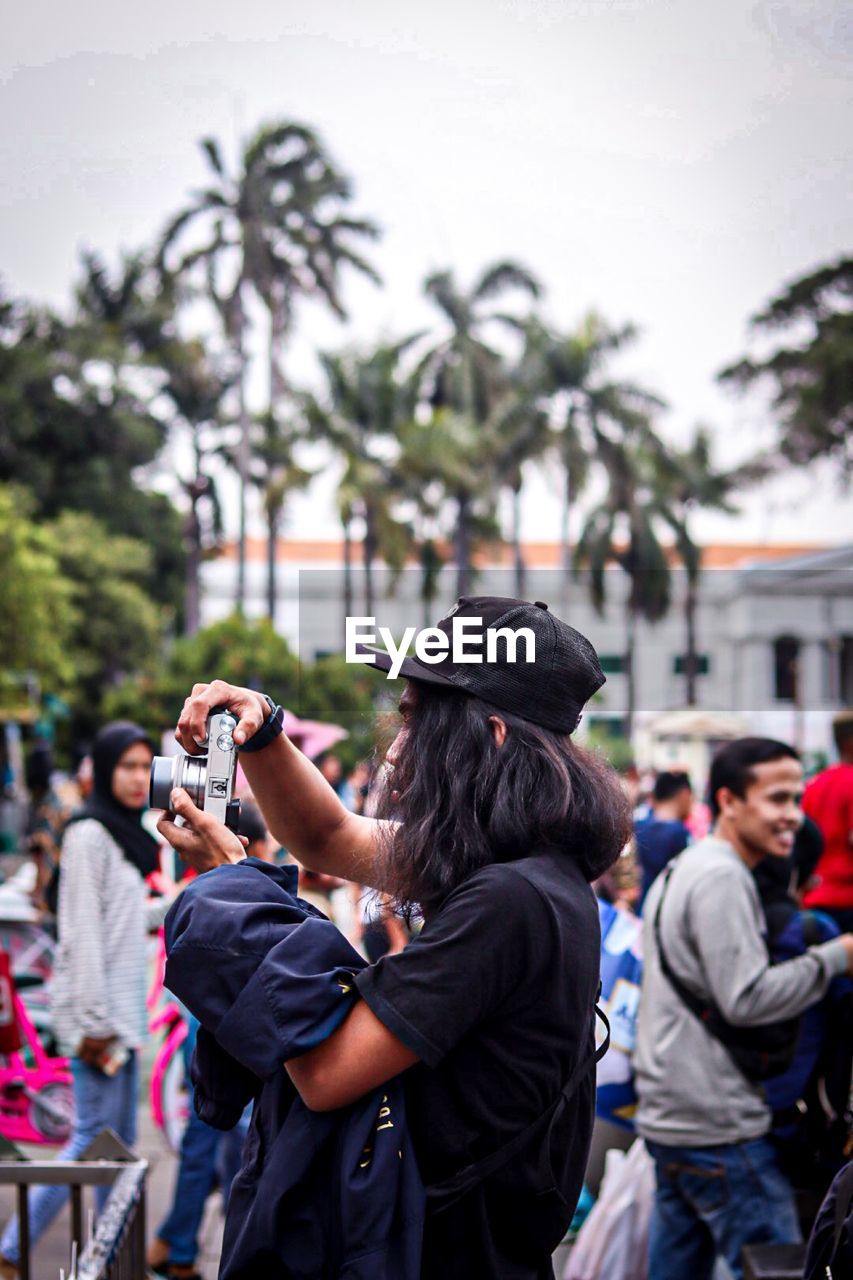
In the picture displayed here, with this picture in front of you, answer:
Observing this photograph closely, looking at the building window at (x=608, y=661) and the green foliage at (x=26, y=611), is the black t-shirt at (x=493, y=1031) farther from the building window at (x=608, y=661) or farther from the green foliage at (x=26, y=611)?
the green foliage at (x=26, y=611)

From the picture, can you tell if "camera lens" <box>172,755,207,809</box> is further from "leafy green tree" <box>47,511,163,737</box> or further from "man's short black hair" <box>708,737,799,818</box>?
"leafy green tree" <box>47,511,163,737</box>

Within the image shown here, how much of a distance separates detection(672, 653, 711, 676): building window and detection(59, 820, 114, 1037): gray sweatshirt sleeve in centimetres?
3885

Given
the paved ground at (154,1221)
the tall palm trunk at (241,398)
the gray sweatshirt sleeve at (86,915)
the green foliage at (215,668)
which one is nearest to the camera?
the gray sweatshirt sleeve at (86,915)

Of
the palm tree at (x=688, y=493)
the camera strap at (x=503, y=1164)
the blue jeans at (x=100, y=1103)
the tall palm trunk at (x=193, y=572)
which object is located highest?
the palm tree at (x=688, y=493)

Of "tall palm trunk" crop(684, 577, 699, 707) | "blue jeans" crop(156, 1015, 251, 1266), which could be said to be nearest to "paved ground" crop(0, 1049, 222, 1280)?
"blue jeans" crop(156, 1015, 251, 1266)

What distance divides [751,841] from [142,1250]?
68.4 inches

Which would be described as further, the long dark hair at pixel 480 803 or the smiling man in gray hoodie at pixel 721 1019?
the smiling man in gray hoodie at pixel 721 1019

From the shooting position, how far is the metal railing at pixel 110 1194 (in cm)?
255

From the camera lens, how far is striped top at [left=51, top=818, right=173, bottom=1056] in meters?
4.19

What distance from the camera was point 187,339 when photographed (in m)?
38.5

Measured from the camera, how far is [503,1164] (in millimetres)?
1632

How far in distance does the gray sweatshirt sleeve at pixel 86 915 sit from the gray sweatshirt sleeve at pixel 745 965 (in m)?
2.00

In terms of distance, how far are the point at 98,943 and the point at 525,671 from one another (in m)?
2.96

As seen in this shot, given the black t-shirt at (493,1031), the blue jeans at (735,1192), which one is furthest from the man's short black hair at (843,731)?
the black t-shirt at (493,1031)
